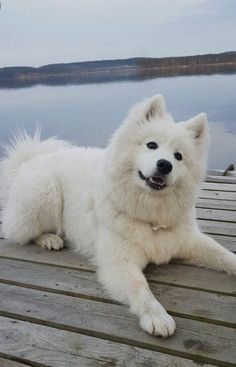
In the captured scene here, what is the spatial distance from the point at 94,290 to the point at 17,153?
1316 millimetres

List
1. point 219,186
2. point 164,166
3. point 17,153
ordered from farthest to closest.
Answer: point 219,186 < point 17,153 < point 164,166

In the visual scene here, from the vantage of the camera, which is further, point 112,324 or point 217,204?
point 217,204

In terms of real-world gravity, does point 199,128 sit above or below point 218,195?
above

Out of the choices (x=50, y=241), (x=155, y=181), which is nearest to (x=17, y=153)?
(x=50, y=241)

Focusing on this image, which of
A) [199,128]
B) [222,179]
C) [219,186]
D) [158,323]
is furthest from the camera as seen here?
[222,179]

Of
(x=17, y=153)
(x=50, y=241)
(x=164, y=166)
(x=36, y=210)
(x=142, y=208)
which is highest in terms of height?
(x=164, y=166)

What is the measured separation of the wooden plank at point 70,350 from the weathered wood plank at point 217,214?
1.46 meters

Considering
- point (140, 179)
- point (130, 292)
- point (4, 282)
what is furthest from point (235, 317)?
point (4, 282)

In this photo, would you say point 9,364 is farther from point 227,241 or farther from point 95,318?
point 227,241

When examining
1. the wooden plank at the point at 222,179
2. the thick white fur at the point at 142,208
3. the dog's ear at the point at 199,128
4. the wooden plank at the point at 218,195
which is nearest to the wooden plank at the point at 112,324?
the thick white fur at the point at 142,208

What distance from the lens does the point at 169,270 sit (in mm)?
2057

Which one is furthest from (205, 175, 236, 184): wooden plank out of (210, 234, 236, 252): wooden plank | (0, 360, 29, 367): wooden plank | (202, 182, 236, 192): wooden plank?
(0, 360, 29, 367): wooden plank

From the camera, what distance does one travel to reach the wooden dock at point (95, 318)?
56.1 inches

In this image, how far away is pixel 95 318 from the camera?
5.41 ft
